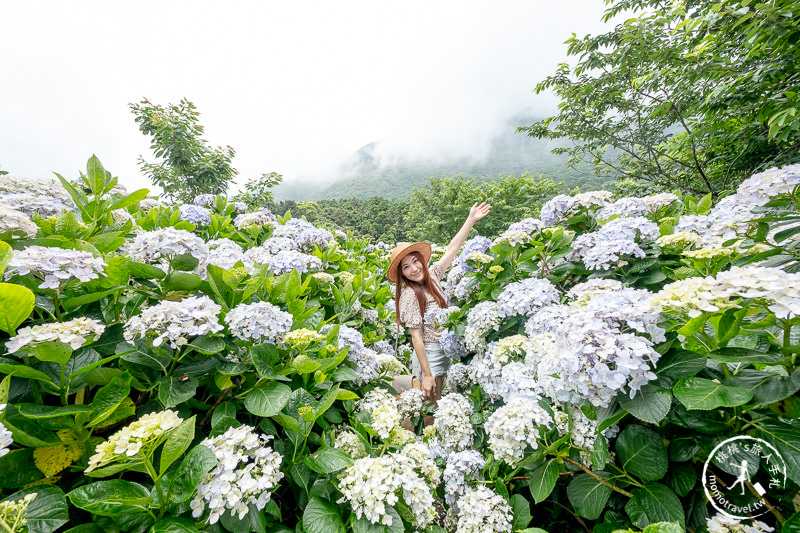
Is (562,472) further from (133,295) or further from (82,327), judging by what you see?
(133,295)

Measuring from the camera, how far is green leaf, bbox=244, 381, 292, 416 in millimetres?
1034

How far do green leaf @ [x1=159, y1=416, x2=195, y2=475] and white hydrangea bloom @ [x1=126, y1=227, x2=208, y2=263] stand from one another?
74 cm

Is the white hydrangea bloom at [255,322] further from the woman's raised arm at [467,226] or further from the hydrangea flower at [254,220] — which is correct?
the woman's raised arm at [467,226]

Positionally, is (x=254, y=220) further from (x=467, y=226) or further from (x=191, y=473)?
(x=191, y=473)

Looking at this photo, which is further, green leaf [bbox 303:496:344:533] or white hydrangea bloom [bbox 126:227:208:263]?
white hydrangea bloom [bbox 126:227:208:263]

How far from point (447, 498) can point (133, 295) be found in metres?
1.80

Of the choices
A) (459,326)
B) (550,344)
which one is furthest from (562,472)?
(459,326)

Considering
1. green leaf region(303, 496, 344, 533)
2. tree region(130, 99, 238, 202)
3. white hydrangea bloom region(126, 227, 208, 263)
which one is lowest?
green leaf region(303, 496, 344, 533)

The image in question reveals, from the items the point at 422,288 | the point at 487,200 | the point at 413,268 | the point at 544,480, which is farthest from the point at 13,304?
the point at 487,200

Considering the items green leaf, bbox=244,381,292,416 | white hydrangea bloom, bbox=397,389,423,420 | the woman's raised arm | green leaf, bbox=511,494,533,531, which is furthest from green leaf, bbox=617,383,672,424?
the woman's raised arm

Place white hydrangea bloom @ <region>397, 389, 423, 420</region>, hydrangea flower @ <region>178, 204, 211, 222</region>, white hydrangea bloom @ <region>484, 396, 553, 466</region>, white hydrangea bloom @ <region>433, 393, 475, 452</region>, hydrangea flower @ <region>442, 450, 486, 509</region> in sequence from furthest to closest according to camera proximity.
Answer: hydrangea flower @ <region>178, 204, 211, 222</region>
white hydrangea bloom @ <region>397, 389, 423, 420</region>
white hydrangea bloom @ <region>433, 393, 475, 452</region>
hydrangea flower @ <region>442, 450, 486, 509</region>
white hydrangea bloom @ <region>484, 396, 553, 466</region>

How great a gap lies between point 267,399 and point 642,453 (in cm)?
137

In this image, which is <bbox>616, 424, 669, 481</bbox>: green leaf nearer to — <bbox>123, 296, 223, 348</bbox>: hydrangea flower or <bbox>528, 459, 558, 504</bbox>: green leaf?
<bbox>528, 459, 558, 504</bbox>: green leaf

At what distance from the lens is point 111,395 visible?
→ 914 millimetres
